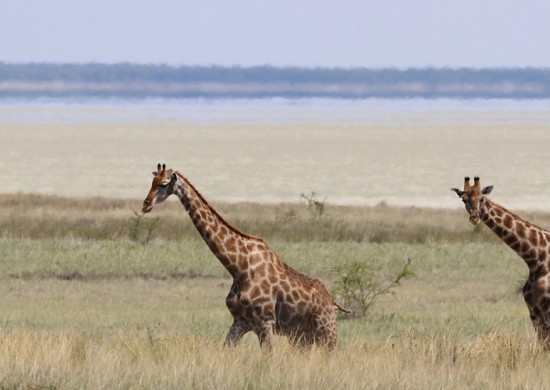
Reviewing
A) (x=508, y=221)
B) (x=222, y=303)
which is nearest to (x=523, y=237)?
(x=508, y=221)

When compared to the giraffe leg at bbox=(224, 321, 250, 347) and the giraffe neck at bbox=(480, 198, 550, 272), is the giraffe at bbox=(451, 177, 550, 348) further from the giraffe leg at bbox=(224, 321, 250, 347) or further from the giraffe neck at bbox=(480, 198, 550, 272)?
the giraffe leg at bbox=(224, 321, 250, 347)

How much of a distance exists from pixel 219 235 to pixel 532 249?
2732 mm

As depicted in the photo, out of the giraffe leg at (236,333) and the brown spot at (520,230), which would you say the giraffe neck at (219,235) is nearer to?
the giraffe leg at (236,333)

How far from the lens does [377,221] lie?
113ft

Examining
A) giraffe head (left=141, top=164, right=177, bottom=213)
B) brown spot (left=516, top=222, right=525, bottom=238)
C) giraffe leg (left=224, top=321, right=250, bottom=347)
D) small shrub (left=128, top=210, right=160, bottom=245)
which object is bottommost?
small shrub (left=128, top=210, right=160, bottom=245)

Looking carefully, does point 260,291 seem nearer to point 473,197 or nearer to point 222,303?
point 473,197

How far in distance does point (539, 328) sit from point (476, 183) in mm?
1431

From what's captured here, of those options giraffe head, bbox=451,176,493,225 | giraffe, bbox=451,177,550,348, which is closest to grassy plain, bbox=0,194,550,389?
giraffe, bbox=451,177,550,348

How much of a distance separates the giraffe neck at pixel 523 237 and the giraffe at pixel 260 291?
162 cm

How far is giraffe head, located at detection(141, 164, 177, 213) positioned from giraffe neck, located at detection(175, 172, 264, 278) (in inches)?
10.4

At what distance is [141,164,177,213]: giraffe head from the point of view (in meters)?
13.4

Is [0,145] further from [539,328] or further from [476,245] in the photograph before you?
[539,328]

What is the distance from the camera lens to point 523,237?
571 inches

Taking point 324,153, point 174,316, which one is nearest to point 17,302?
point 174,316
